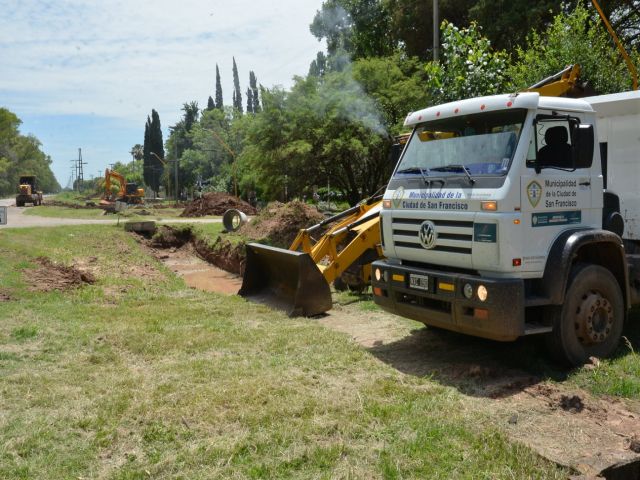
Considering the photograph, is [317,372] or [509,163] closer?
[509,163]

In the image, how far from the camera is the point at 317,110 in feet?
54.8

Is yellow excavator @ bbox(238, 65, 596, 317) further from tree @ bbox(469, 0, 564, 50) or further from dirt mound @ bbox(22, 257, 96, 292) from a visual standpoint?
tree @ bbox(469, 0, 564, 50)

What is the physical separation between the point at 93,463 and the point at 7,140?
367 feet

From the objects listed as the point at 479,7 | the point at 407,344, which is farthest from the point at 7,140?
the point at 407,344

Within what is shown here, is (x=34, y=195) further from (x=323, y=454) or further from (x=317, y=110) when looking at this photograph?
(x=323, y=454)

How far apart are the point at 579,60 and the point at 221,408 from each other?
12.8m

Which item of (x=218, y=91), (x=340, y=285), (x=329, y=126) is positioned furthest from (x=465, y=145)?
(x=218, y=91)

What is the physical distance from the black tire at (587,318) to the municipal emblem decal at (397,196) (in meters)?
1.98

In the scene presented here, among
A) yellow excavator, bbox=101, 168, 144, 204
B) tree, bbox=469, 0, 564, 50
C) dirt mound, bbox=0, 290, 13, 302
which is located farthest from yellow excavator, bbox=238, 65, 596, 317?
yellow excavator, bbox=101, 168, 144, 204

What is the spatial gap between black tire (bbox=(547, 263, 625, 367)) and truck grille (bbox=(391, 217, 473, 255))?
1.18 meters

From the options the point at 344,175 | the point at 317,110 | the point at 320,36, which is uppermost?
the point at 320,36

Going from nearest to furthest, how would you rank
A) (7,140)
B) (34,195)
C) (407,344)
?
(407,344)
(34,195)
(7,140)

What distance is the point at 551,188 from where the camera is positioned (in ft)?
19.7

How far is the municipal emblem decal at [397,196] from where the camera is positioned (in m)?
6.74
